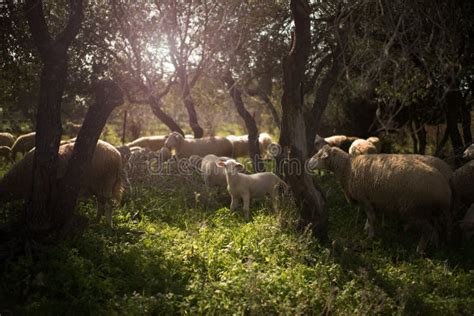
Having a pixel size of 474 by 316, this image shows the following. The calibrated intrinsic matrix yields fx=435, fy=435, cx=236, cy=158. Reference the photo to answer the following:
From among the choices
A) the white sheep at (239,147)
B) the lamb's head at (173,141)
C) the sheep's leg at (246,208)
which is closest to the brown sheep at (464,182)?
the sheep's leg at (246,208)

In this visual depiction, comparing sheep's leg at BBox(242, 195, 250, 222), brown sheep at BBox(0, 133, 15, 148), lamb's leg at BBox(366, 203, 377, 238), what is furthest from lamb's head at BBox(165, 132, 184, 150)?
lamb's leg at BBox(366, 203, 377, 238)

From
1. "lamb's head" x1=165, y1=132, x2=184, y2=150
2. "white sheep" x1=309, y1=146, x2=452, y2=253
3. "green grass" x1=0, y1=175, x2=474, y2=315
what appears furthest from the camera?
"lamb's head" x1=165, y1=132, x2=184, y2=150

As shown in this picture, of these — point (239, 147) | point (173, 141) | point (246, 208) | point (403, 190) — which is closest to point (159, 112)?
point (173, 141)

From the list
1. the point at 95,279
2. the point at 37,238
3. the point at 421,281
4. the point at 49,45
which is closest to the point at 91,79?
the point at 49,45

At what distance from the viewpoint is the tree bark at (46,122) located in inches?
232

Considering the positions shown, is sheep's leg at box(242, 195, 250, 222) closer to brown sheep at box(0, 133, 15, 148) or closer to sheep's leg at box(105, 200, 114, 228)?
sheep's leg at box(105, 200, 114, 228)

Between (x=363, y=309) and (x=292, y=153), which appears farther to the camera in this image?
(x=292, y=153)

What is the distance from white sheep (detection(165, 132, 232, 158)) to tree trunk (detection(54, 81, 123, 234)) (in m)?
7.65

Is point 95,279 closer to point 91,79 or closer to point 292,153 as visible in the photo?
point 292,153

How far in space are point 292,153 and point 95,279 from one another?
335 cm

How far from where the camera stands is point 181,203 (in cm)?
887

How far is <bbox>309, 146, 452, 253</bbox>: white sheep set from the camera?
21.7 feet

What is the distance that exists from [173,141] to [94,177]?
666cm

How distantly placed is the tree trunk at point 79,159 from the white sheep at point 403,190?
14.5ft
